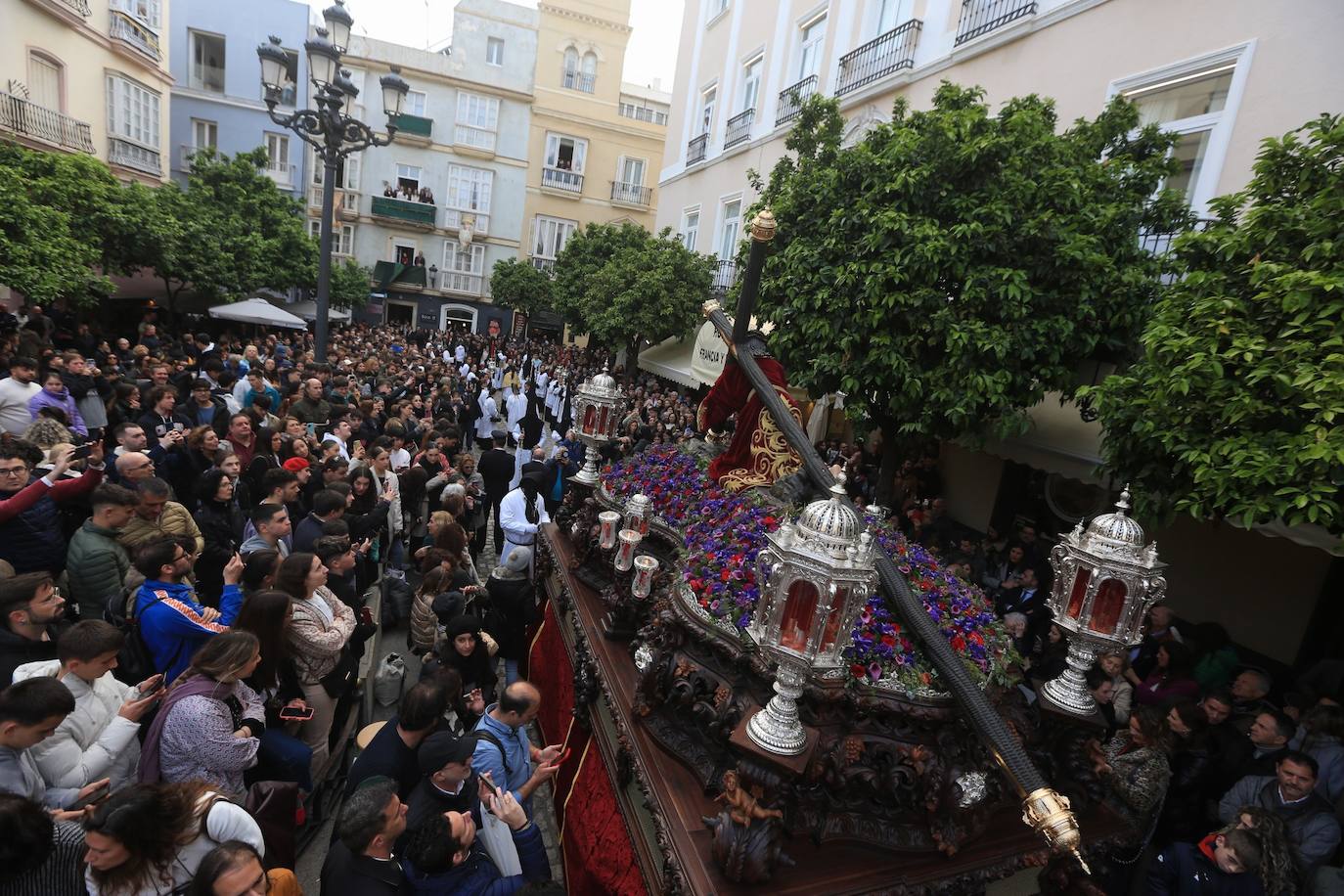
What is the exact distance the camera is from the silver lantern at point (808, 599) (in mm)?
2740

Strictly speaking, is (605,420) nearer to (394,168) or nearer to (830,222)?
(830,222)

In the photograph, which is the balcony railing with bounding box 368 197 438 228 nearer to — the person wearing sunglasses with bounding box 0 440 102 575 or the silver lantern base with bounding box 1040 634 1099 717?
the person wearing sunglasses with bounding box 0 440 102 575

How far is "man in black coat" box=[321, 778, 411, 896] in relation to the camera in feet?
7.91

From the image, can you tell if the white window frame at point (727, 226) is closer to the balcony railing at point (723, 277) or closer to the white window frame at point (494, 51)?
the balcony railing at point (723, 277)

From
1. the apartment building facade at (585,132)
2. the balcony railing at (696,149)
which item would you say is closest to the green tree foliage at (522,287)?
the apartment building facade at (585,132)

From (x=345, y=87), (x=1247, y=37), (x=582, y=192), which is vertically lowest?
(x=345, y=87)

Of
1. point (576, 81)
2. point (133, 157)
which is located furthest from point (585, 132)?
point (133, 157)

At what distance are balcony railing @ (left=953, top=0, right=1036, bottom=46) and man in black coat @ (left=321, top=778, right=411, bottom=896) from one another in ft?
38.7

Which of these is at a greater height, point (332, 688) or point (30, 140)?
point (30, 140)

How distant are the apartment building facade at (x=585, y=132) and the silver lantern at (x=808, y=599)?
32.9 metres

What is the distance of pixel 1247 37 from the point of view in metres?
6.93

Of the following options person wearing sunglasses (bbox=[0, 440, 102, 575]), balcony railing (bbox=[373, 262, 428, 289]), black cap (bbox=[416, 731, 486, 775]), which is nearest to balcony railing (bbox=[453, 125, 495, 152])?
balcony railing (bbox=[373, 262, 428, 289])

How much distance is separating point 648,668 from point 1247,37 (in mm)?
8617

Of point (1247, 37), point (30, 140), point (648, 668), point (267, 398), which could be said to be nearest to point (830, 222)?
point (1247, 37)
